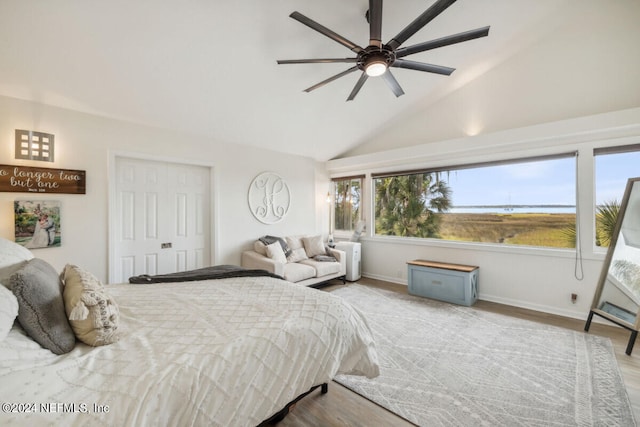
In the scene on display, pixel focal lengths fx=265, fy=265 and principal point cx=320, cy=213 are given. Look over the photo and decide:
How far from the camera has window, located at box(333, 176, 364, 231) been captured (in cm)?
559

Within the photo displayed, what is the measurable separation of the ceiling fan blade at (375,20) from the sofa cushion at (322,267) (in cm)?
311

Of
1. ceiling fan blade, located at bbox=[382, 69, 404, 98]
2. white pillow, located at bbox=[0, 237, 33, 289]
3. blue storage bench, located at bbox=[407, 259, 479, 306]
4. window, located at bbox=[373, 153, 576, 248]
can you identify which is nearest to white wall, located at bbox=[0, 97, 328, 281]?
white pillow, located at bbox=[0, 237, 33, 289]

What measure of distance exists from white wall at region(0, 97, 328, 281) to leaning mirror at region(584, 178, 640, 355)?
442cm

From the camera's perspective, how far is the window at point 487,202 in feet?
11.5

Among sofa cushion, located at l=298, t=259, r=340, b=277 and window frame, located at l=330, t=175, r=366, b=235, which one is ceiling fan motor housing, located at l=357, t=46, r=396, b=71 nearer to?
sofa cushion, located at l=298, t=259, r=340, b=277

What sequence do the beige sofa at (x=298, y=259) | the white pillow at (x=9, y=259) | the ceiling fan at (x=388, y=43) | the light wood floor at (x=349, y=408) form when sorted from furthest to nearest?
the beige sofa at (x=298, y=259)
the ceiling fan at (x=388, y=43)
the light wood floor at (x=349, y=408)
the white pillow at (x=9, y=259)

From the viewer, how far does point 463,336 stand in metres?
2.75

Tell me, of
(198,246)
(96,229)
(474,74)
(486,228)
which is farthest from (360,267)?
(96,229)

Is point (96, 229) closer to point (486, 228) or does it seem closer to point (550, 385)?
point (550, 385)

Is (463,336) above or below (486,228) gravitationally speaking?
below

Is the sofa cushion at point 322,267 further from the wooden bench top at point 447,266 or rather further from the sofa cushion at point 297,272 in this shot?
the wooden bench top at point 447,266

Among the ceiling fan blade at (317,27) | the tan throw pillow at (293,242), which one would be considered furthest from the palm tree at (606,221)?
the tan throw pillow at (293,242)

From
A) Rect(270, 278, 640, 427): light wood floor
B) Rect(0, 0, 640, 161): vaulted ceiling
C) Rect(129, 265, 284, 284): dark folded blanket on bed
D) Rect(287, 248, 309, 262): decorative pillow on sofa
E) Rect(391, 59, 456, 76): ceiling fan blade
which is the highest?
Rect(0, 0, 640, 161): vaulted ceiling

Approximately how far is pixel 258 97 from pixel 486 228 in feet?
12.6
